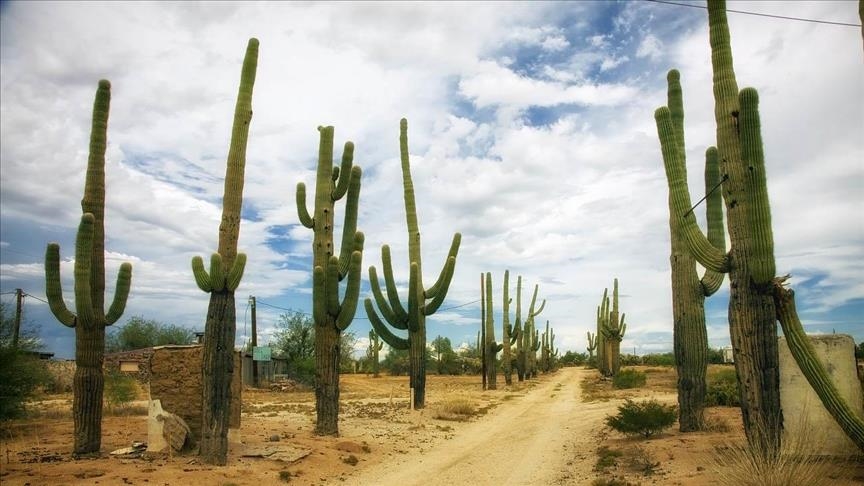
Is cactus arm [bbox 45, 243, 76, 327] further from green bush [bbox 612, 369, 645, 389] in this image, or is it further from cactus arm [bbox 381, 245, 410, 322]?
green bush [bbox 612, 369, 645, 389]

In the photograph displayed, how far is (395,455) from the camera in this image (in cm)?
1175

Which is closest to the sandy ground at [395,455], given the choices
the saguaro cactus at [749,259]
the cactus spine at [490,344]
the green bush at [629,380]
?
the saguaro cactus at [749,259]

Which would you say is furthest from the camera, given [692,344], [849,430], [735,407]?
[735,407]

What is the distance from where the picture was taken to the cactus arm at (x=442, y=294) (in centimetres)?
1836

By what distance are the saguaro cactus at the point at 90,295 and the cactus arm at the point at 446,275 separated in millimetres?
9889

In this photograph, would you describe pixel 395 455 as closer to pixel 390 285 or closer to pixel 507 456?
pixel 507 456

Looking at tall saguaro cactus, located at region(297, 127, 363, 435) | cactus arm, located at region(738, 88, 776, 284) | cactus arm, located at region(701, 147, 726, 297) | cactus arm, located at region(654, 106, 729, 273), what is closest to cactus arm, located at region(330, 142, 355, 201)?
tall saguaro cactus, located at region(297, 127, 363, 435)

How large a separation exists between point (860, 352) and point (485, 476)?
17385 mm

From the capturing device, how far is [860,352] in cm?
2031

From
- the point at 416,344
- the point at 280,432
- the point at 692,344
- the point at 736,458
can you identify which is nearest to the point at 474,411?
the point at 416,344

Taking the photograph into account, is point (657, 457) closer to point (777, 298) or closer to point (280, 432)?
point (777, 298)

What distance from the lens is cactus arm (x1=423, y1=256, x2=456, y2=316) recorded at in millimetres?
18359

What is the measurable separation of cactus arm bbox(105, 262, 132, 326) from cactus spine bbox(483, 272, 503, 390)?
75.7 ft

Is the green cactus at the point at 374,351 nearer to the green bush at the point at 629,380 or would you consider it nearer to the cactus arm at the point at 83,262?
the green bush at the point at 629,380
